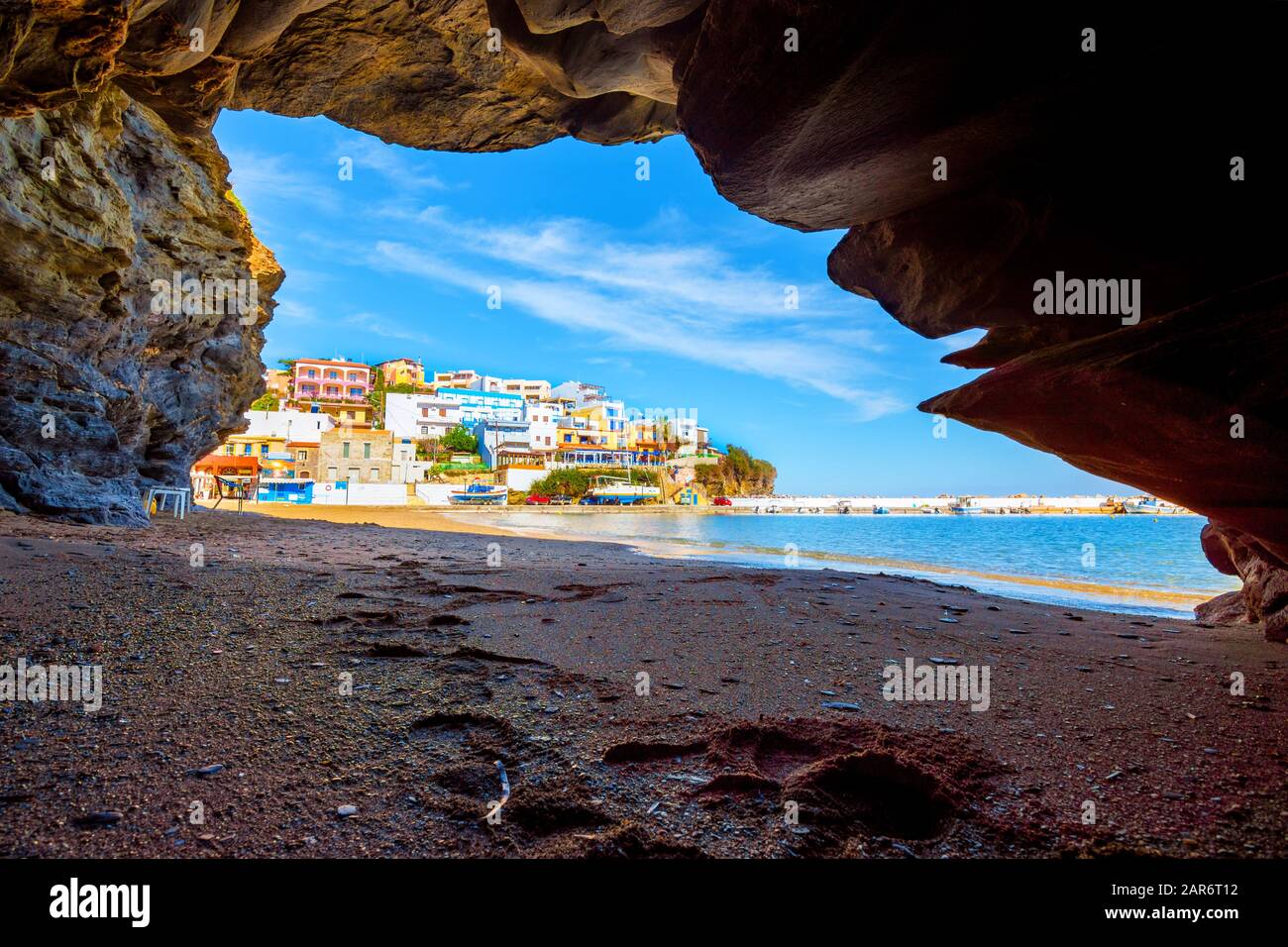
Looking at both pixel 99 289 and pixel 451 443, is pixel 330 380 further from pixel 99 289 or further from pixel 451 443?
pixel 99 289

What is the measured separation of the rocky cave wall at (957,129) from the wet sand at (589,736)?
198 centimetres

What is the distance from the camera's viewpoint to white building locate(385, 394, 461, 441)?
83.5 m

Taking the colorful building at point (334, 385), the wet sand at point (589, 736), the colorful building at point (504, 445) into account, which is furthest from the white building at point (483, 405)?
the wet sand at point (589, 736)

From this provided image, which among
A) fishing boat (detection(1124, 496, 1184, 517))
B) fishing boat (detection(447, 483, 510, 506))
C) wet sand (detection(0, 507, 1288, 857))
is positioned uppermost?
fishing boat (detection(447, 483, 510, 506))

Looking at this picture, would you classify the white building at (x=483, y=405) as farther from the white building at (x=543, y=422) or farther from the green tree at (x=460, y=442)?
the green tree at (x=460, y=442)

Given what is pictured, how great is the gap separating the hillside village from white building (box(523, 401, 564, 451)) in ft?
0.79

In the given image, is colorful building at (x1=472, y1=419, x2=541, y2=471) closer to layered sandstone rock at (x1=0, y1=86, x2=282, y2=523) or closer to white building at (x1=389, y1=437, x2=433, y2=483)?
white building at (x1=389, y1=437, x2=433, y2=483)

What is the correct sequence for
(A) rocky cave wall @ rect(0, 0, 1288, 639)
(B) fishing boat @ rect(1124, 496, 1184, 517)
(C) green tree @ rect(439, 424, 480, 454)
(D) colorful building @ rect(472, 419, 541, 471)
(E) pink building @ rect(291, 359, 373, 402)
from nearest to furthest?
(A) rocky cave wall @ rect(0, 0, 1288, 639) → (D) colorful building @ rect(472, 419, 541, 471) → (C) green tree @ rect(439, 424, 480, 454) → (E) pink building @ rect(291, 359, 373, 402) → (B) fishing boat @ rect(1124, 496, 1184, 517)

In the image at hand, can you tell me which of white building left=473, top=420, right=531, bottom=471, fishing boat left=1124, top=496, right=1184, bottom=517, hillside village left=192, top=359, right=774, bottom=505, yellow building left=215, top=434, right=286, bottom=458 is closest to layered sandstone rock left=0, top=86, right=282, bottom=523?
hillside village left=192, top=359, right=774, bottom=505

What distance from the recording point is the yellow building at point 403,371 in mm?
109125
